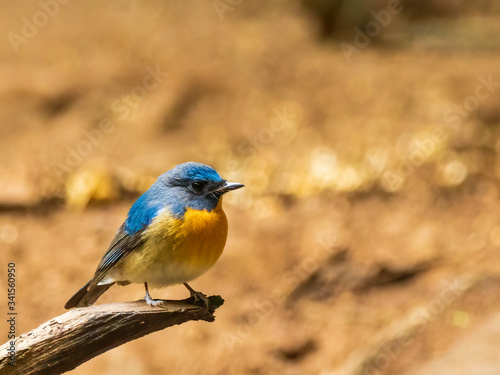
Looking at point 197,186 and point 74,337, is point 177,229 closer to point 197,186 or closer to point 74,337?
point 197,186

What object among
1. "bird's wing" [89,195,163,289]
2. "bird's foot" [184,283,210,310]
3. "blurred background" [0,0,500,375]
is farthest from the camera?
"blurred background" [0,0,500,375]

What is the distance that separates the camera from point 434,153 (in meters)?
8.91

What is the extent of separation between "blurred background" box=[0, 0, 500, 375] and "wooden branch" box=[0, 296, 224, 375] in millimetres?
3908

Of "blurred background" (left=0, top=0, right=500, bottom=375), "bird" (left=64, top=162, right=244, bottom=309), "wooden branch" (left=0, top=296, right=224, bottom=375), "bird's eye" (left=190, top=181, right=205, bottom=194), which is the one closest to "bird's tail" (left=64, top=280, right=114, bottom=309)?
"bird" (left=64, top=162, right=244, bottom=309)

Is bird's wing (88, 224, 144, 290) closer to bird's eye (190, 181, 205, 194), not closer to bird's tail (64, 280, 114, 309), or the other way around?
bird's tail (64, 280, 114, 309)

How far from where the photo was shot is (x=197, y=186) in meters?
3.82

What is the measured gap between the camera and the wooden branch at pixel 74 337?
3654 mm

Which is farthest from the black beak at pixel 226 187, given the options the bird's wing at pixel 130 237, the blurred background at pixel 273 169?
the blurred background at pixel 273 169

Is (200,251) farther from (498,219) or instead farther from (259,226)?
(498,219)

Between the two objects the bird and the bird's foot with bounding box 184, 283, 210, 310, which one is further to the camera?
the bird's foot with bounding box 184, 283, 210, 310

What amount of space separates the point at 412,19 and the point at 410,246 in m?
4.50

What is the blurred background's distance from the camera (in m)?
7.80

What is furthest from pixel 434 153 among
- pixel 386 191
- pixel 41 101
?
pixel 41 101

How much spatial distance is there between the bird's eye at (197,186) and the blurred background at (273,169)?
13.7 ft
